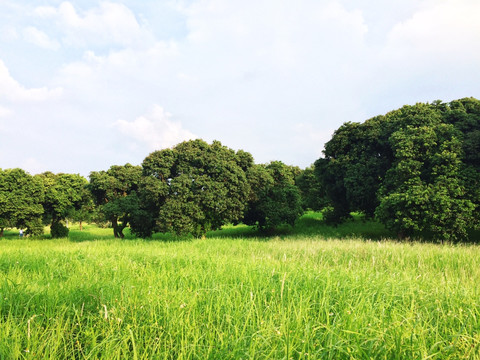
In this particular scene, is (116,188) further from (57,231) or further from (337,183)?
(337,183)

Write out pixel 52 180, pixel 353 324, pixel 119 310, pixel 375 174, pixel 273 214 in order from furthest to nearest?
pixel 52 180, pixel 273 214, pixel 375 174, pixel 119 310, pixel 353 324

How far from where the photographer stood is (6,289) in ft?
13.2

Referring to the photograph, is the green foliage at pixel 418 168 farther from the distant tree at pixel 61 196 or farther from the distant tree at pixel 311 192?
the distant tree at pixel 61 196

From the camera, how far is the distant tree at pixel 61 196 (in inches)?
1297

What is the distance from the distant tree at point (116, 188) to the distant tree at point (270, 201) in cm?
1179

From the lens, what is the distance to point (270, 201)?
27.6 m

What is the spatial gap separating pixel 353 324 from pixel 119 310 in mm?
A: 2861

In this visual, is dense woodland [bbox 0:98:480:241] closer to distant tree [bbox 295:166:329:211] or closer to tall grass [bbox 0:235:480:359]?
distant tree [bbox 295:166:329:211]

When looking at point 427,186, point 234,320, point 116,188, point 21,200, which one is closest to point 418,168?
point 427,186

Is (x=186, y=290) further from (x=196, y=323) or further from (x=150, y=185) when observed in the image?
(x=150, y=185)

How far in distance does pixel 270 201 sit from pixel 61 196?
Result: 1030 inches

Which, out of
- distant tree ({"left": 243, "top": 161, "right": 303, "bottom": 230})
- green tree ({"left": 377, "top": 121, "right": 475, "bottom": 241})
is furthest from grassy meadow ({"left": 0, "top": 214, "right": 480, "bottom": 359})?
distant tree ({"left": 243, "top": 161, "right": 303, "bottom": 230})

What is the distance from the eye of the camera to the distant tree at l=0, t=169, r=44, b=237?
95.7 ft

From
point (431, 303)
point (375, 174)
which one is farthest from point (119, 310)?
point (375, 174)
